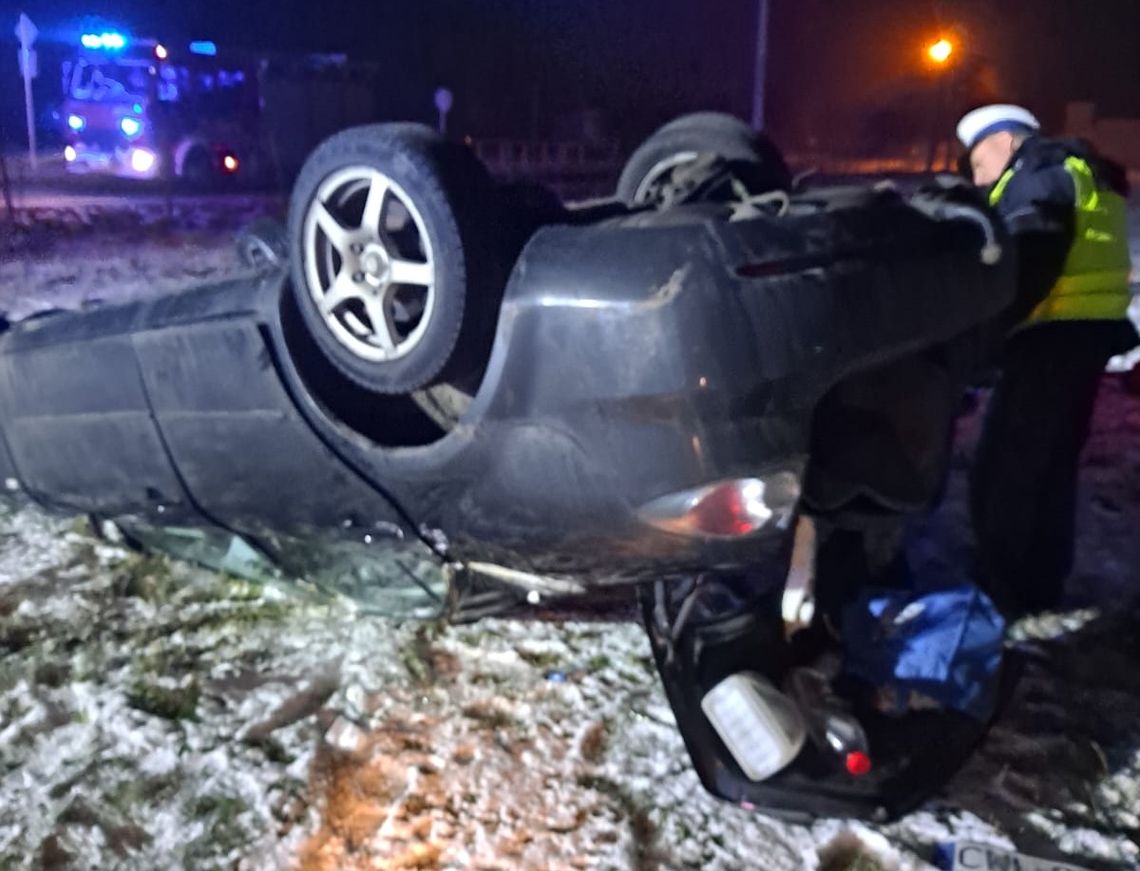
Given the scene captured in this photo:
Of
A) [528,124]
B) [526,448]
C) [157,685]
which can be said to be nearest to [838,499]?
[526,448]

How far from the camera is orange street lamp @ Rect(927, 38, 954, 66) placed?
1040 inches

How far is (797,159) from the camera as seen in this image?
27812 mm

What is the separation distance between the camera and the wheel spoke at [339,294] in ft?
8.20

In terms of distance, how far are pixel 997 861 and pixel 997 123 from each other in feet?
8.02

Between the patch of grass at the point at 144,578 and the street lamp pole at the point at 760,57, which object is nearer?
the patch of grass at the point at 144,578

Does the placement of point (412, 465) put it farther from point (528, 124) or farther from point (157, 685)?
point (528, 124)

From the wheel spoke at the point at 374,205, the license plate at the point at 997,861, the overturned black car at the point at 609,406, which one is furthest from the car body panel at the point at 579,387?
Result: the license plate at the point at 997,861

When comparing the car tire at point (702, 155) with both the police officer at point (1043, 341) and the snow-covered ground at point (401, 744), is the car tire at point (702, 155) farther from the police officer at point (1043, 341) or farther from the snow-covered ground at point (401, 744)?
the snow-covered ground at point (401, 744)

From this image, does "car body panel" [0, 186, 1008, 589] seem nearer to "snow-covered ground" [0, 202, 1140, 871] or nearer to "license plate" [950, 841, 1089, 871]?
"snow-covered ground" [0, 202, 1140, 871]

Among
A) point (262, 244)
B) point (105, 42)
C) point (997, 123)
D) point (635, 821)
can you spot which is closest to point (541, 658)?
point (635, 821)

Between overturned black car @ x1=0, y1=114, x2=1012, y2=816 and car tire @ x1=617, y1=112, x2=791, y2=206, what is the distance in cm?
6

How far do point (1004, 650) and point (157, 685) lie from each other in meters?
2.36

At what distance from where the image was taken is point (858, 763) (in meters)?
2.49

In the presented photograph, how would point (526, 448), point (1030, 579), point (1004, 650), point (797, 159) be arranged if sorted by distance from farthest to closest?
point (797, 159)
point (1030, 579)
point (1004, 650)
point (526, 448)
